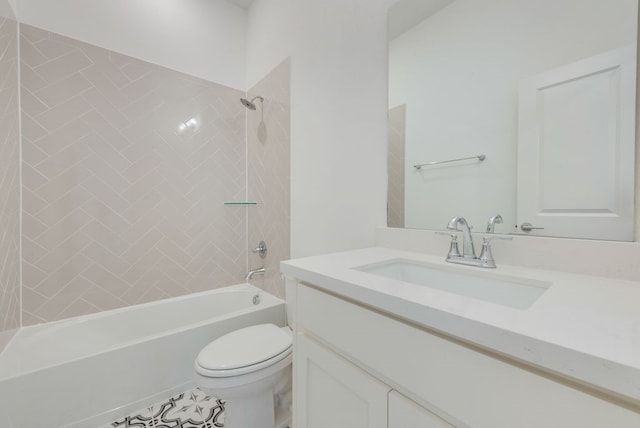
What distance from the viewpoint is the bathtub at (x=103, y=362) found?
111 cm

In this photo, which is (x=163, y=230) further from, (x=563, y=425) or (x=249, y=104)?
(x=563, y=425)

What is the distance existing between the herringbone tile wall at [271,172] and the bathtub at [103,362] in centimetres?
33

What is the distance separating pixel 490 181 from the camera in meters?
0.91

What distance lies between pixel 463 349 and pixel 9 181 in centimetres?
208

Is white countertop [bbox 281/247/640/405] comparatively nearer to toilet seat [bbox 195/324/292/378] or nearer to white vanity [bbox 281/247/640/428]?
white vanity [bbox 281/247/640/428]

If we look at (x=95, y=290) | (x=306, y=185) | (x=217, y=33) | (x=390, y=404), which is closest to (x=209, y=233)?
(x=95, y=290)

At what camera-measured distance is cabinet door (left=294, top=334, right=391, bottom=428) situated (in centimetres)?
59

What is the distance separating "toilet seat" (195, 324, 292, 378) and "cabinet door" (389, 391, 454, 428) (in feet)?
2.42

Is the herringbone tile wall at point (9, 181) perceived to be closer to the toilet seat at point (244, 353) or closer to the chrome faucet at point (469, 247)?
the toilet seat at point (244, 353)

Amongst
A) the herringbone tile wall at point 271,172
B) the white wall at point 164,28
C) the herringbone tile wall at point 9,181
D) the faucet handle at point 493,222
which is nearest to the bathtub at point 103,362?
the herringbone tile wall at point 9,181

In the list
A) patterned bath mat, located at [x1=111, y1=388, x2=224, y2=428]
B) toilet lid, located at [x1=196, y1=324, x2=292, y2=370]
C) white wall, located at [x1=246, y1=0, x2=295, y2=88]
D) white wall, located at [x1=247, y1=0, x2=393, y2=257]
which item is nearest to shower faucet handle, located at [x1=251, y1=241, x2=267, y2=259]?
white wall, located at [x1=247, y1=0, x2=393, y2=257]

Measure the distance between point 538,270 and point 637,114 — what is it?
1.48 feet

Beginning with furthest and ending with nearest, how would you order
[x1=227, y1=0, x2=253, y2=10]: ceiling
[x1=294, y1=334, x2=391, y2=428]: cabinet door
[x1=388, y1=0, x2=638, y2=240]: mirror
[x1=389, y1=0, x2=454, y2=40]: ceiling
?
[x1=227, y1=0, x2=253, y2=10]: ceiling, [x1=389, y1=0, x2=454, y2=40]: ceiling, [x1=388, y1=0, x2=638, y2=240]: mirror, [x1=294, y1=334, x2=391, y2=428]: cabinet door

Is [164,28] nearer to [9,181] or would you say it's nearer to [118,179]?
[118,179]
